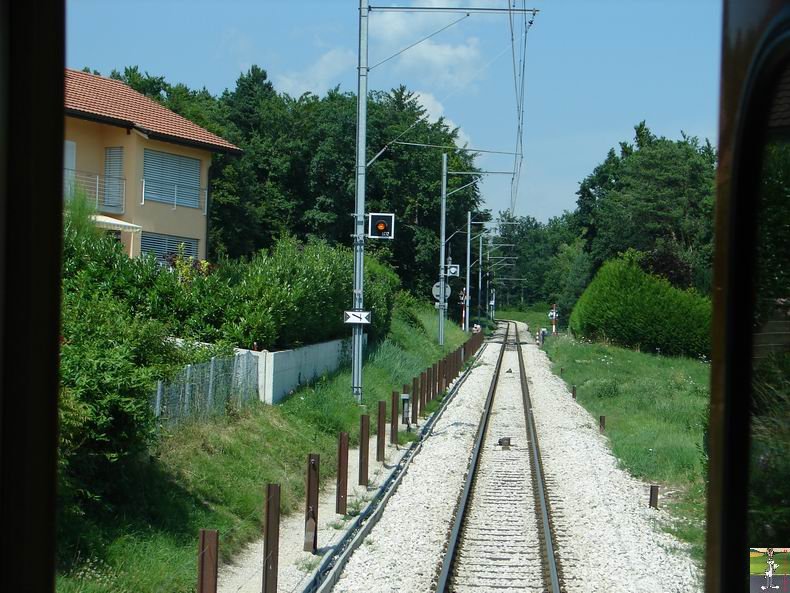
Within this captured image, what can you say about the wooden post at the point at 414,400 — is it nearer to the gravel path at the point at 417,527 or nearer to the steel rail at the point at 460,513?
the gravel path at the point at 417,527

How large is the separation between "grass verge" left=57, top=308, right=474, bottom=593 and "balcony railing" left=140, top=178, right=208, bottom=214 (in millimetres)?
13714

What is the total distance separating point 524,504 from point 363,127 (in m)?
9.00

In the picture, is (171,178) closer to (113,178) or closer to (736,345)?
(113,178)

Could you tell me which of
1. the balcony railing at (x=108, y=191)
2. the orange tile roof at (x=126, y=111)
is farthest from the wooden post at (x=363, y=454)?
the balcony railing at (x=108, y=191)

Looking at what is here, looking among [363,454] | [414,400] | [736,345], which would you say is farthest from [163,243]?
[736,345]

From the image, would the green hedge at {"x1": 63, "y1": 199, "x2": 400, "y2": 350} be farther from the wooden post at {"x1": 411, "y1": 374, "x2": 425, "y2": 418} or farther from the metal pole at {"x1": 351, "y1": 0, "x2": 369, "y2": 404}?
the wooden post at {"x1": 411, "y1": 374, "x2": 425, "y2": 418}

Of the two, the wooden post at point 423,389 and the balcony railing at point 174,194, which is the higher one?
the balcony railing at point 174,194

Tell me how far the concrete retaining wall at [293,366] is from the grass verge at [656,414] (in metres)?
6.52

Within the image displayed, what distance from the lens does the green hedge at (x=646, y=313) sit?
4703cm

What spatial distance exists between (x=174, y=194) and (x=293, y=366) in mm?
14016

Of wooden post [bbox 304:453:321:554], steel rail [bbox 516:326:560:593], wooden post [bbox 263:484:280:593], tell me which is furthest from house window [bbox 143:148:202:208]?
wooden post [bbox 263:484:280:593]

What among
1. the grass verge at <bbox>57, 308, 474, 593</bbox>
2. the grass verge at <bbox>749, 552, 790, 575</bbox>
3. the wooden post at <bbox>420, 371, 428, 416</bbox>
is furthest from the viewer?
the wooden post at <bbox>420, 371, 428, 416</bbox>

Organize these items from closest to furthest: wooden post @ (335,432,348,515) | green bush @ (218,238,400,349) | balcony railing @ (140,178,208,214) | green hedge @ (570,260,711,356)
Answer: wooden post @ (335,432,348,515)
green bush @ (218,238,400,349)
balcony railing @ (140,178,208,214)
green hedge @ (570,260,711,356)

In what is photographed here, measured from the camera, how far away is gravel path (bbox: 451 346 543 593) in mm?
9617
